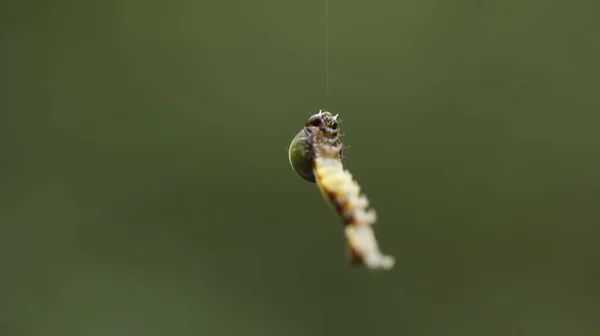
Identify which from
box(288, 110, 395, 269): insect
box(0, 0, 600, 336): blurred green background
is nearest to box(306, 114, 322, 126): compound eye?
box(288, 110, 395, 269): insect

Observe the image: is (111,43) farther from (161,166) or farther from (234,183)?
(234,183)

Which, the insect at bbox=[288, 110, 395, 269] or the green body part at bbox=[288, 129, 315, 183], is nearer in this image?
the insect at bbox=[288, 110, 395, 269]

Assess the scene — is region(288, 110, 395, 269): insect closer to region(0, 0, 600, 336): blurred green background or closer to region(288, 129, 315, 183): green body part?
region(288, 129, 315, 183): green body part

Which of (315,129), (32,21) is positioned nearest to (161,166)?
(32,21)

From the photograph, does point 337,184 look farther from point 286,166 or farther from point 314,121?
point 286,166

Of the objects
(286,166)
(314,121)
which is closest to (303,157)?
(314,121)
